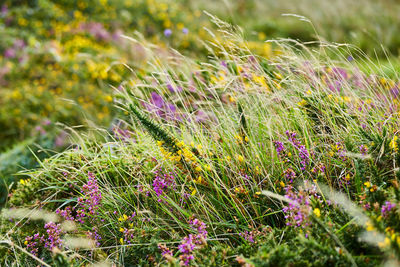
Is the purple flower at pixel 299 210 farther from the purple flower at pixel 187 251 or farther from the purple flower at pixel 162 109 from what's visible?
the purple flower at pixel 162 109

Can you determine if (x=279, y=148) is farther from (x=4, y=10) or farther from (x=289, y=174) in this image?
(x=4, y=10)

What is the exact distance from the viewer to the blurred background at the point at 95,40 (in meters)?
5.16

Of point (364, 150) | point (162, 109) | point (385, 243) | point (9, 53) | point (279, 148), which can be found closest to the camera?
point (385, 243)

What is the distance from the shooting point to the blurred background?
203 inches

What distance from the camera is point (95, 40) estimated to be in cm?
701

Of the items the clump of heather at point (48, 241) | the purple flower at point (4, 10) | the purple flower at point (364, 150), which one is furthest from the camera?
the purple flower at point (4, 10)

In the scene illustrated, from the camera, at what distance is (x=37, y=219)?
2488 mm

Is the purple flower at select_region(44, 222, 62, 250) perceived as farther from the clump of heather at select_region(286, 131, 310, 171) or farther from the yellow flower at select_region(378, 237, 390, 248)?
the yellow flower at select_region(378, 237, 390, 248)

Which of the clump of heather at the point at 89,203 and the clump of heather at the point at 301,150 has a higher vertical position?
the clump of heather at the point at 301,150

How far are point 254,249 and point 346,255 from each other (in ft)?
1.63

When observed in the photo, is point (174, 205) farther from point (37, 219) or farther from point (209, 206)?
point (37, 219)

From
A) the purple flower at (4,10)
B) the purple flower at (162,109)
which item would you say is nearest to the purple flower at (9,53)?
the purple flower at (4,10)

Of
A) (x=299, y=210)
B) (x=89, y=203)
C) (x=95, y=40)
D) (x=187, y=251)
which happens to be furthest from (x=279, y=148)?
(x=95, y=40)

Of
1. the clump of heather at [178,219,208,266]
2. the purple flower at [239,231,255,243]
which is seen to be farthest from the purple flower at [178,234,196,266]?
the purple flower at [239,231,255,243]
